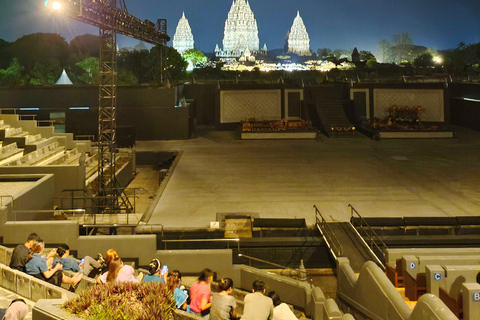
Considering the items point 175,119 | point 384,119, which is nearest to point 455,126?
point 384,119

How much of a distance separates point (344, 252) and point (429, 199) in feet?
17.8

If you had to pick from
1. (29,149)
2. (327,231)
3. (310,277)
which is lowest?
(310,277)

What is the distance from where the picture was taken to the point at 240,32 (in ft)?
590

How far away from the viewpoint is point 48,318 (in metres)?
6.38

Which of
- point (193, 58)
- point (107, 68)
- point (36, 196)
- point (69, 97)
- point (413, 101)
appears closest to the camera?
point (36, 196)

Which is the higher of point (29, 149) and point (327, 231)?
point (29, 149)

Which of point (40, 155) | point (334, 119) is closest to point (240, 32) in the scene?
point (334, 119)

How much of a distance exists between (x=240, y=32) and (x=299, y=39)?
24.4 meters

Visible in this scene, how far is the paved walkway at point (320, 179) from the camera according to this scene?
1477 cm

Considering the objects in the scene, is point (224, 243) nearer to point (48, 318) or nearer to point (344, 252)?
point (344, 252)

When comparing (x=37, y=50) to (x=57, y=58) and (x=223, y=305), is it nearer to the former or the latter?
(x=57, y=58)

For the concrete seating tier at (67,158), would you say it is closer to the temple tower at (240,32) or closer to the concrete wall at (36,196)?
the concrete wall at (36,196)

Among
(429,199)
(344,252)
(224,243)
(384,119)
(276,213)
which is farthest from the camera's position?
(384,119)

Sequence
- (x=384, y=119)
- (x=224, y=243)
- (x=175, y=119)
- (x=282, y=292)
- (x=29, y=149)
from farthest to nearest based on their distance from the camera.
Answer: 1. (x=384, y=119)
2. (x=175, y=119)
3. (x=29, y=149)
4. (x=224, y=243)
5. (x=282, y=292)
